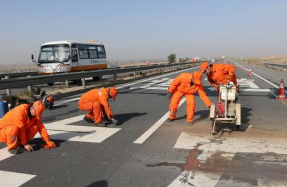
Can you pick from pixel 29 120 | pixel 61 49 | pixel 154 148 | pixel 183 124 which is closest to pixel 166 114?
pixel 183 124

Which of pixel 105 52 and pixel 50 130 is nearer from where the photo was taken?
pixel 50 130

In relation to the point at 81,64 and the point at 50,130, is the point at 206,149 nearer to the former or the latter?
the point at 50,130

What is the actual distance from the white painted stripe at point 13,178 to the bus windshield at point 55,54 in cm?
1575

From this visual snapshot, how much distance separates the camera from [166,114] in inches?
330

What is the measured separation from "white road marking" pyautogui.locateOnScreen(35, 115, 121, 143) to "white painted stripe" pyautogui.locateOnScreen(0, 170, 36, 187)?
175 cm

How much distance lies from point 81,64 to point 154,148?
1644 cm

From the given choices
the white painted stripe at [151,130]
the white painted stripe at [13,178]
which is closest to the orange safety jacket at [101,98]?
the white painted stripe at [151,130]

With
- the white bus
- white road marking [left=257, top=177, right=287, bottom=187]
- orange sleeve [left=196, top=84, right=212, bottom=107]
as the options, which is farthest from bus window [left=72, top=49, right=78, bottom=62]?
white road marking [left=257, top=177, right=287, bottom=187]

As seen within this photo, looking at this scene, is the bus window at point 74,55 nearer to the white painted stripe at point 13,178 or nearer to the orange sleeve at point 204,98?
the orange sleeve at point 204,98

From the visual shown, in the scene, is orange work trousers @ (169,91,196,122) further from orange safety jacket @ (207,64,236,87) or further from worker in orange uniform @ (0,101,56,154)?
worker in orange uniform @ (0,101,56,154)

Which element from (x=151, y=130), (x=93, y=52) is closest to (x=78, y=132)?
(x=151, y=130)

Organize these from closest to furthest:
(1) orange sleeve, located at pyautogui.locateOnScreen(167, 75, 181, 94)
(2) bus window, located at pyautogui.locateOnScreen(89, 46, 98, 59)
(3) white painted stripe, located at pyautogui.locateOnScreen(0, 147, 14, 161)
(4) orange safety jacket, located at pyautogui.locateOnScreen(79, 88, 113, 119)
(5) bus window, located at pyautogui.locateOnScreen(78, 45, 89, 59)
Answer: (3) white painted stripe, located at pyautogui.locateOnScreen(0, 147, 14, 161) → (4) orange safety jacket, located at pyautogui.locateOnScreen(79, 88, 113, 119) → (1) orange sleeve, located at pyautogui.locateOnScreen(167, 75, 181, 94) → (5) bus window, located at pyautogui.locateOnScreen(78, 45, 89, 59) → (2) bus window, located at pyautogui.locateOnScreen(89, 46, 98, 59)

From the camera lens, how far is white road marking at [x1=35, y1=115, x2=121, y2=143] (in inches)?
232

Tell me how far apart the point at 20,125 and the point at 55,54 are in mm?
15260
